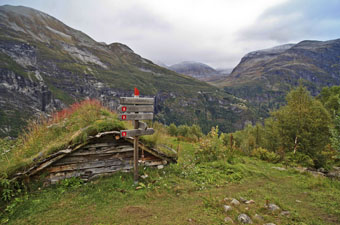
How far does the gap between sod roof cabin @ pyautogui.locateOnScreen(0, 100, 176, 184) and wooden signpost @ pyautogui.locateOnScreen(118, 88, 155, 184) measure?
1.19 meters

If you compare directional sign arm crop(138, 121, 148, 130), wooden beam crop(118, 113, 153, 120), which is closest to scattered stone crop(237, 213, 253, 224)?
directional sign arm crop(138, 121, 148, 130)

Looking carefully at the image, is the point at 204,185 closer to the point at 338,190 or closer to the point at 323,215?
the point at 323,215

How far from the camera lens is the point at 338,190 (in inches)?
290

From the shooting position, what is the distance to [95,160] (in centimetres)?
732

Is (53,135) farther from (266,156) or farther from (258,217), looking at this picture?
(266,156)

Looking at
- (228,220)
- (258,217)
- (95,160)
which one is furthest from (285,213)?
(95,160)

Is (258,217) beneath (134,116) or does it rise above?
beneath

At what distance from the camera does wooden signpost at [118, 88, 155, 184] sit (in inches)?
255

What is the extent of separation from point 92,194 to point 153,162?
3.13m

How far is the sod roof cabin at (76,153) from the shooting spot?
6305 millimetres

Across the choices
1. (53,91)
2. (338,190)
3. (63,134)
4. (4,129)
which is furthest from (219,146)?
(53,91)

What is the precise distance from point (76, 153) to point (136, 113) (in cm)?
295

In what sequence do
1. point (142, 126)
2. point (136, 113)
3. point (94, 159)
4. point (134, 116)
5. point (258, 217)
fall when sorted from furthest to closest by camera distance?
point (94, 159) → point (142, 126) → point (136, 113) → point (134, 116) → point (258, 217)

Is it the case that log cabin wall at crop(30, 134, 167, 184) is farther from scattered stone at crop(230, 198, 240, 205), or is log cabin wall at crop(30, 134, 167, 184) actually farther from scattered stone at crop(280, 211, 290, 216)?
scattered stone at crop(280, 211, 290, 216)
